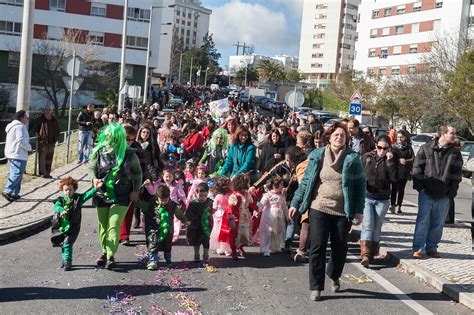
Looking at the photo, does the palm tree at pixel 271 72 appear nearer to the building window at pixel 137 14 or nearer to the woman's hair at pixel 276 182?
the building window at pixel 137 14

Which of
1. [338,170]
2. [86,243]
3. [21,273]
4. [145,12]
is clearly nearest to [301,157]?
[338,170]

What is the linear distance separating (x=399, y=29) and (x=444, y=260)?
6780cm

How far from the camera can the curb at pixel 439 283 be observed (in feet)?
21.7

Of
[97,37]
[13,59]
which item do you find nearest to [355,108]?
[97,37]

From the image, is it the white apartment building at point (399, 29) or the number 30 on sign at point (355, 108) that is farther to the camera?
the white apartment building at point (399, 29)

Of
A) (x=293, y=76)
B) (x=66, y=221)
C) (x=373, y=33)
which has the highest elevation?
(x=373, y=33)

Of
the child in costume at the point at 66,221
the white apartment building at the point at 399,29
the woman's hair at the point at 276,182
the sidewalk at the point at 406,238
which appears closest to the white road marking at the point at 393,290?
the sidewalk at the point at 406,238

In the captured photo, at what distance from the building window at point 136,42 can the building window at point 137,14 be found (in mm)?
2047

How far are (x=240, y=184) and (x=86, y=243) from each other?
7.97 ft

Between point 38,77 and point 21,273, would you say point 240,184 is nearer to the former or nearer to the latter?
point 21,273

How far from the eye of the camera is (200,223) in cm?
791

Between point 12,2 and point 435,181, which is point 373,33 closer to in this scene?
point 12,2

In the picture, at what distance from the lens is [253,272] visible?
24.6 ft

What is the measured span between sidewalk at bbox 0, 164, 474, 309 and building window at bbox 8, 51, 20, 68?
47209 millimetres
